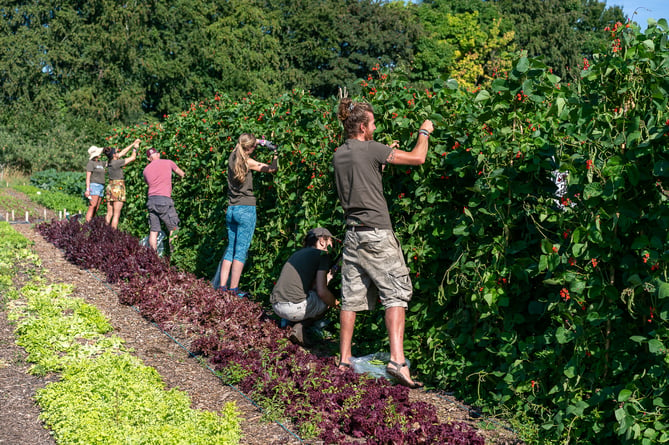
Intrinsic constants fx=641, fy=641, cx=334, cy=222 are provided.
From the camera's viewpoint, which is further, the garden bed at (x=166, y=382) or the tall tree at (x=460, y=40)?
the tall tree at (x=460, y=40)

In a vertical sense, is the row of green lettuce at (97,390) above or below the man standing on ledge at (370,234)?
below

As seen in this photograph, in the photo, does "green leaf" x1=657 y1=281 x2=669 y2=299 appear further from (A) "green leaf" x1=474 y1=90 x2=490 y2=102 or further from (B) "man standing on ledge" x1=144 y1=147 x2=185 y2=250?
(B) "man standing on ledge" x1=144 y1=147 x2=185 y2=250

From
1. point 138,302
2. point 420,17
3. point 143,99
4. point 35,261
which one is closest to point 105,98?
point 143,99

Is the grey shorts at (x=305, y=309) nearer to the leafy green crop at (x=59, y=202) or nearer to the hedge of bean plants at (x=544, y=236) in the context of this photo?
the hedge of bean plants at (x=544, y=236)

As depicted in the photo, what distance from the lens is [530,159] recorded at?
403cm

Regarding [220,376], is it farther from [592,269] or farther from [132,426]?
[592,269]

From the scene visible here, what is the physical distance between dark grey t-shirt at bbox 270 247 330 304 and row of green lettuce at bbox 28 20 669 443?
0.35m

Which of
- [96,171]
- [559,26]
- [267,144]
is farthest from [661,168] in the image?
[559,26]

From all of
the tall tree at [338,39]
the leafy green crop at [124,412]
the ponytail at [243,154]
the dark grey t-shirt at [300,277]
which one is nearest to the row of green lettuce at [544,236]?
the dark grey t-shirt at [300,277]

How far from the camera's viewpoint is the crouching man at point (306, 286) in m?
5.79

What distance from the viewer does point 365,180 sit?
4676mm

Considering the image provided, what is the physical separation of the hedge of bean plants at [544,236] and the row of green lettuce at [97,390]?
1.73 metres

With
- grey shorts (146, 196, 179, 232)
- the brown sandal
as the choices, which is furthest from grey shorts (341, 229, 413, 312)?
grey shorts (146, 196, 179, 232)

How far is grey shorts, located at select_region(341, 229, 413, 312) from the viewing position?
4.64 meters
